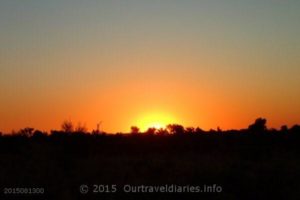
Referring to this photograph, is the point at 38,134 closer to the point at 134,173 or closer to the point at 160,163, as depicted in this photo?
the point at 160,163

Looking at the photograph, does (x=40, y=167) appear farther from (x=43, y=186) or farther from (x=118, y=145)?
(x=118, y=145)

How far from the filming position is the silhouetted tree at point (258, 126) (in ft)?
172

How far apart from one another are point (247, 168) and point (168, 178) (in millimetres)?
5145

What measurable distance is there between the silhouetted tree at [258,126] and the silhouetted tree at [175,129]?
6.55 metres

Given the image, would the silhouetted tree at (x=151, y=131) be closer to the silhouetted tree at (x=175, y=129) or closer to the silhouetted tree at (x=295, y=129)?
the silhouetted tree at (x=175, y=129)

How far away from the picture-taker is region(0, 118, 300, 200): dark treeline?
23.4m

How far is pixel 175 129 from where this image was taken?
56500 mm

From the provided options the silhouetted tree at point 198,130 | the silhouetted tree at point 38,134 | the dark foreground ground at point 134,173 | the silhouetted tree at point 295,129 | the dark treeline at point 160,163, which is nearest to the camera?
the dark foreground ground at point 134,173

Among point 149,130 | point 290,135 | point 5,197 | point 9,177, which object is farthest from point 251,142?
point 5,197

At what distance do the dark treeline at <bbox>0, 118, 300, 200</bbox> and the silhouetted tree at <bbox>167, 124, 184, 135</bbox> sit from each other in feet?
4.90

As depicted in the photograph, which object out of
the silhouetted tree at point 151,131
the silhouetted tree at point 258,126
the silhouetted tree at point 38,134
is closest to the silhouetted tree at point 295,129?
the silhouetted tree at point 258,126

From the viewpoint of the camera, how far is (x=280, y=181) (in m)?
24.2
